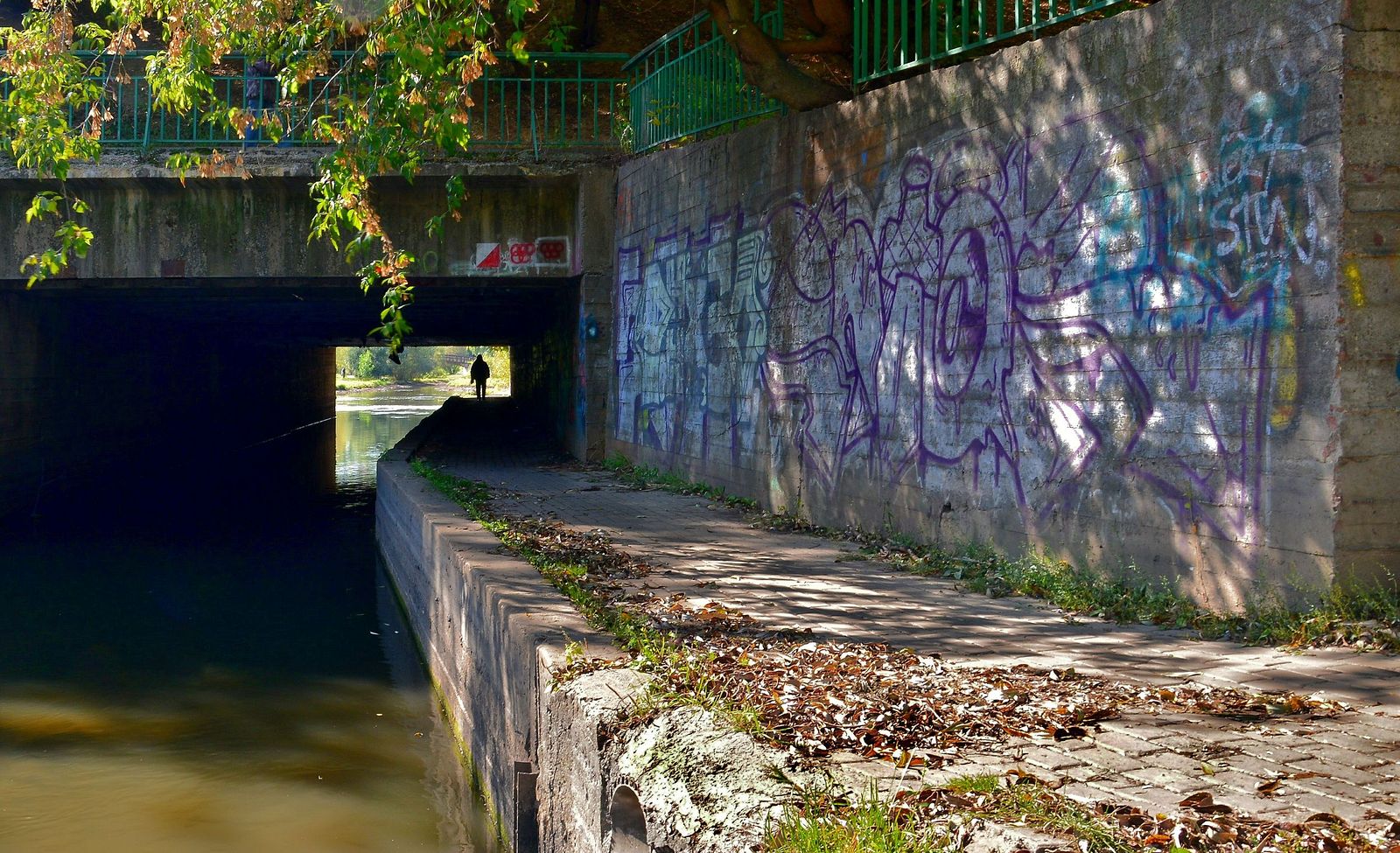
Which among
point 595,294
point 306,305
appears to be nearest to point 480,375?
point 306,305

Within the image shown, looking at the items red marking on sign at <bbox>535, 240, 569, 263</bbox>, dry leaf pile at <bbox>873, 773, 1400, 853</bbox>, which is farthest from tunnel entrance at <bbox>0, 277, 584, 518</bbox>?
dry leaf pile at <bbox>873, 773, 1400, 853</bbox>

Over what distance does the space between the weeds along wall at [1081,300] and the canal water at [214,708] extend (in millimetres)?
3700

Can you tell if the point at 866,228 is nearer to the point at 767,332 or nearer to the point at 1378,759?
the point at 767,332

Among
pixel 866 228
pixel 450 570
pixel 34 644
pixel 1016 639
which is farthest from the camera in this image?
pixel 34 644

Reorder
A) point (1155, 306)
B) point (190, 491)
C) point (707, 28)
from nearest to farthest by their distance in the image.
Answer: point (1155, 306) < point (707, 28) < point (190, 491)

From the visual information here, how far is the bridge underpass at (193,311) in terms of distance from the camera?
14188 millimetres

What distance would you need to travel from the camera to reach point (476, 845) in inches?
241

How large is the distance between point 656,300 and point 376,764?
730 centimetres

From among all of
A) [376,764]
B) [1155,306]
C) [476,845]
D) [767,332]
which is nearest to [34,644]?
[376,764]

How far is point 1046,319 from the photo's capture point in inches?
264

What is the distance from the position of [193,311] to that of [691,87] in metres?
12.5

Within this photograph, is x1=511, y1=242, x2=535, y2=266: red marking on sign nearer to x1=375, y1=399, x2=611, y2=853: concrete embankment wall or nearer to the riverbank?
x1=375, y1=399, x2=611, y2=853: concrete embankment wall

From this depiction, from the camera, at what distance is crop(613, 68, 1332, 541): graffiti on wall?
5332mm

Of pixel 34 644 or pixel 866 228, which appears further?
pixel 34 644
